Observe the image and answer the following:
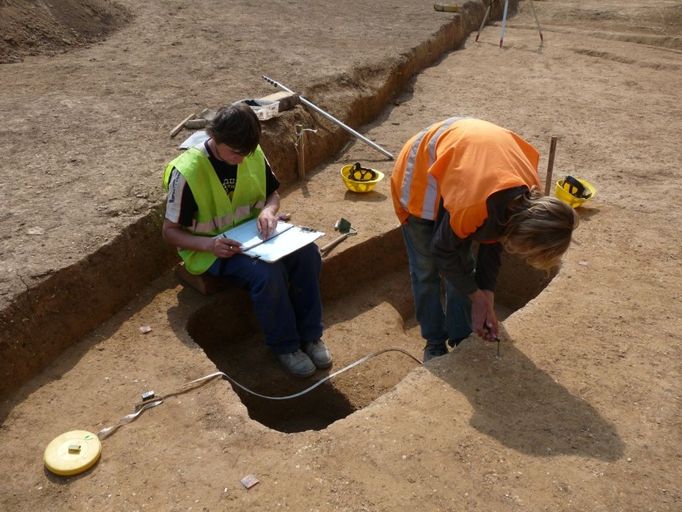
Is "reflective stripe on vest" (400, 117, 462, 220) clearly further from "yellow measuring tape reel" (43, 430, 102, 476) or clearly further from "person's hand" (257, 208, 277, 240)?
"yellow measuring tape reel" (43, 430, 102, 476)

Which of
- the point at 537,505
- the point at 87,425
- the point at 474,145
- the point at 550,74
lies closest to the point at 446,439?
the point at 537,505

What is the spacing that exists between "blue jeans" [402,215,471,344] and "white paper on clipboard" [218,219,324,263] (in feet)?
2.11

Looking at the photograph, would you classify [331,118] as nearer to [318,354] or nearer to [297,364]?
[318,354]

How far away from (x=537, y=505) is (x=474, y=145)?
5.14ft

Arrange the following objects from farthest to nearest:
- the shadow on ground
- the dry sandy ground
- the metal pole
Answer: the metal pole
the shadow on ground
the dry sandy ground

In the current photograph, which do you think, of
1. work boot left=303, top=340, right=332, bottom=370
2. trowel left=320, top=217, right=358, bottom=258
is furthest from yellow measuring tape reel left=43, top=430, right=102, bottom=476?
trowel left=320, top=217, right=358, bottom=258

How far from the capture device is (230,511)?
2553mm

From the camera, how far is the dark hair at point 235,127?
324 centimetres

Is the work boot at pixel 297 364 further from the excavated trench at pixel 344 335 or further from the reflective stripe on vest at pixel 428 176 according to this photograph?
the reflective stripe on vest at pixel 428 176

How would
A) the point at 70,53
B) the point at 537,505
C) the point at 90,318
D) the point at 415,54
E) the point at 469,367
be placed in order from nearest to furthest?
the point at 537,505 → the point at 469,367 → the point at 90,318 → the point at 70,53 → the point at 415,54

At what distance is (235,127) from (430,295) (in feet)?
4.80

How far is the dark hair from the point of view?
324 cm

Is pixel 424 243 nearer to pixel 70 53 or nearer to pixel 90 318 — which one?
pixel 90 318

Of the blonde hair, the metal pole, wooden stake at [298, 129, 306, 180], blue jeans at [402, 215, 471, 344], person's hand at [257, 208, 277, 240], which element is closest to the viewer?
the blonde hair
